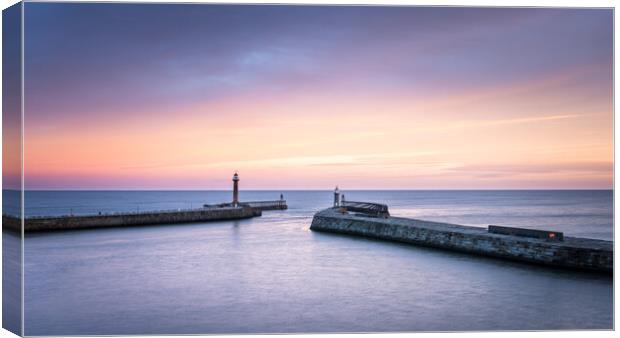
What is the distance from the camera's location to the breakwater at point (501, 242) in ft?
28.5

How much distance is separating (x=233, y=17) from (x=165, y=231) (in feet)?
40.0

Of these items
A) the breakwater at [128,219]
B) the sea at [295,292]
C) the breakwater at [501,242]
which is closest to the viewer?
the sea at [295,292]

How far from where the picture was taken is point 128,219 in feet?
63.4

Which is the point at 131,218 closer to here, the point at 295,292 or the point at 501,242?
the point at 295,292

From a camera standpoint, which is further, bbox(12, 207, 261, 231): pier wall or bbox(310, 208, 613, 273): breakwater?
bbox(12, 207, 261, 231): pier wall

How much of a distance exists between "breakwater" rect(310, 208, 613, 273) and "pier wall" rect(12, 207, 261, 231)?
8.55 metres

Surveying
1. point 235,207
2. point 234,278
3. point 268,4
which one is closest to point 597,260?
point 234,278

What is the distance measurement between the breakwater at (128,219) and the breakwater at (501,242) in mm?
8553

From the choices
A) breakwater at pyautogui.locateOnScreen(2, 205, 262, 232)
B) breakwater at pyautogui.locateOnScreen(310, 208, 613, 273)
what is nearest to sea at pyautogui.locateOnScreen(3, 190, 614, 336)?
breakwater at pyautogui.locateOnScreen(310, 208, 613, 273)

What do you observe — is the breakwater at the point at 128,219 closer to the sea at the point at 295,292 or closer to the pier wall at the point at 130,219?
the pier wall at the point at 130,219

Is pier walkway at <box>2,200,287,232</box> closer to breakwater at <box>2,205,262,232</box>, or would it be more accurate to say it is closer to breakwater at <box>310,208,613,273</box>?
breakwater at <box>2,205,262,232</box>

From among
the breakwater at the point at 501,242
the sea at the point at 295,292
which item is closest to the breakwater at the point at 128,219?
the sea at the point at 295,292

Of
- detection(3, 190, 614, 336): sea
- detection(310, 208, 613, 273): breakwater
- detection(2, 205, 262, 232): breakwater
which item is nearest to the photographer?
detection(3, 190, 614, 336): sea

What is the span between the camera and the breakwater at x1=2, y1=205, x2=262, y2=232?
16938 millimetres
